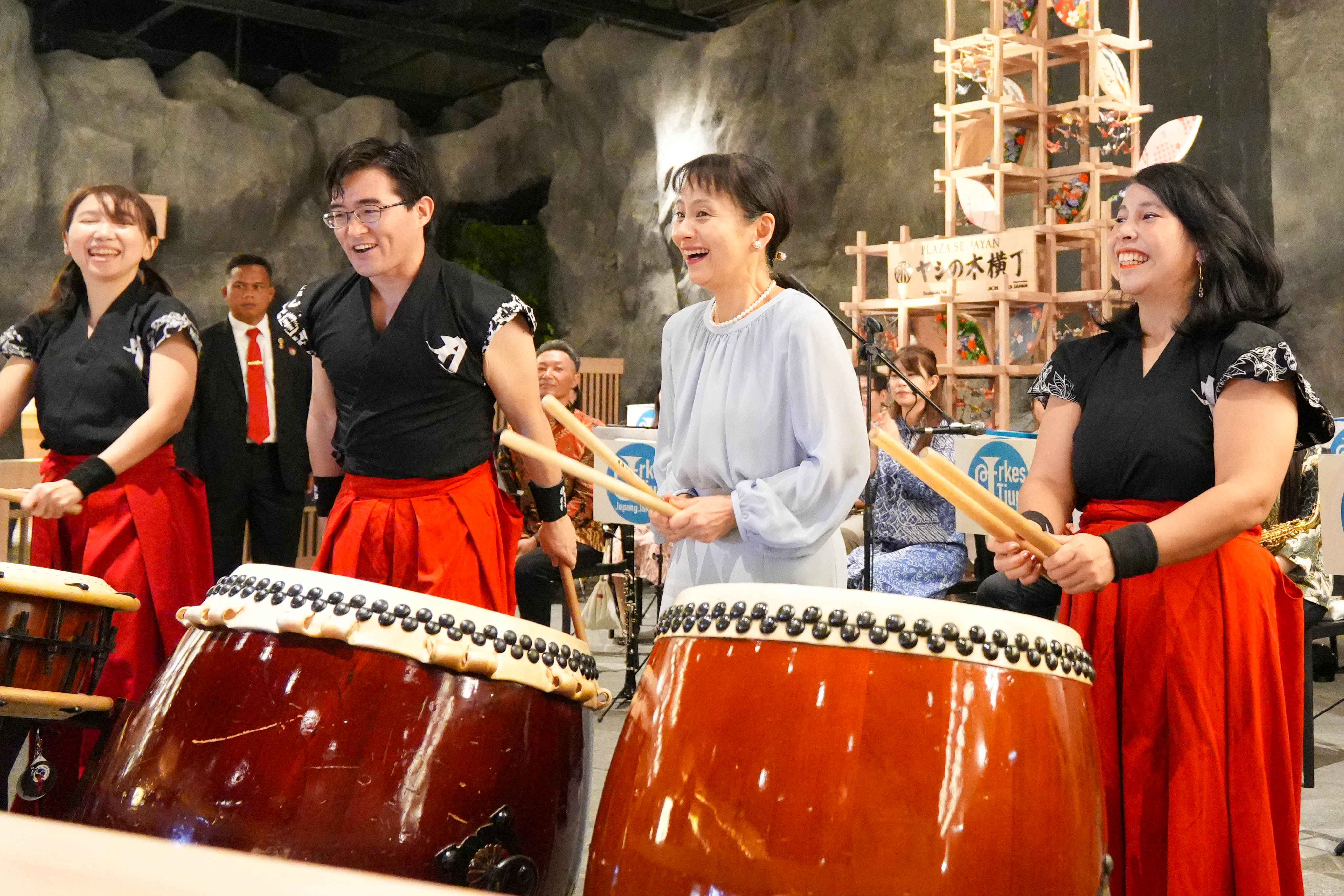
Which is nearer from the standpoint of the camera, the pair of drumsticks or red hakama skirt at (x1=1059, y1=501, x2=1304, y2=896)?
the pair of drumsticks

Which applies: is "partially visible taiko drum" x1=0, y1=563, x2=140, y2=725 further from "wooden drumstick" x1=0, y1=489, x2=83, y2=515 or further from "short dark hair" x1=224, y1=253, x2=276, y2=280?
"short dark hair" x1=224, y1=253, x2=276, y2=280

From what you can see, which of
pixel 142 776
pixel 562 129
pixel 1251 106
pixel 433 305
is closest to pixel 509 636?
pixel 142 776

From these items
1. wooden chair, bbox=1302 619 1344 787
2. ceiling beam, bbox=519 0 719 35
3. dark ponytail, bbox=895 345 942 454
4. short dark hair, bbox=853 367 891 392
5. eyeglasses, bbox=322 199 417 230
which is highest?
ceiling beam, bbox=519 0 719 35

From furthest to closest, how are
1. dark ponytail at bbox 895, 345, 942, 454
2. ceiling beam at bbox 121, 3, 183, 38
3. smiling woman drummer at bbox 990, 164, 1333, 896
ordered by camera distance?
ceiling beam at bbox 121, 3, 183, 38
dark ponytail at bbox 895, 345, 942, 454
smiling woman drummer at bbox 990, 164, 1333, 896

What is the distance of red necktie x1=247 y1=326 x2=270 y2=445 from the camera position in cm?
473

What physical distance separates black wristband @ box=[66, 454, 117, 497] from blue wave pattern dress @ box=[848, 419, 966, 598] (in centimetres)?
256

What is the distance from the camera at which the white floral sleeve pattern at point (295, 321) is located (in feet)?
7.32

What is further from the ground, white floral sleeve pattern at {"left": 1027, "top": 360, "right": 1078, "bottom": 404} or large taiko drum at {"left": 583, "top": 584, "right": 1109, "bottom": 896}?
white floral sleeve pattern at {"left": 1027, "top": 360, "right": 1078, "bottom": 404}

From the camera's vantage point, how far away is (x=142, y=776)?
140 cm

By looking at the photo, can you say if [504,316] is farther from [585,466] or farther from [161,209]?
[161,209]

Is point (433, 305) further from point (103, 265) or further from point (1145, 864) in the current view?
point (1145, 864)

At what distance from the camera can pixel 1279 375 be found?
5.37 feet

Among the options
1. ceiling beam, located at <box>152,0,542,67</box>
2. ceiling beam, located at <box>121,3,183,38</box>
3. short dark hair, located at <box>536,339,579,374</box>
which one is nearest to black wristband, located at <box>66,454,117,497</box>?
short dark hair, located at <box>536,339,579,374</box>

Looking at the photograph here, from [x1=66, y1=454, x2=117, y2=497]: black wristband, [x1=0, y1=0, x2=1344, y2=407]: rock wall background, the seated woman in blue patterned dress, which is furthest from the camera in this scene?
[x1=0, y1=0, x2=1344, y2=407]: rock wall background
